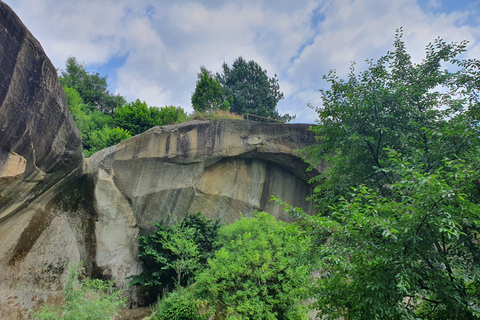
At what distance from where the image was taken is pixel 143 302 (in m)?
11.7

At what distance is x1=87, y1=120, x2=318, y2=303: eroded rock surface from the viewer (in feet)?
40.7

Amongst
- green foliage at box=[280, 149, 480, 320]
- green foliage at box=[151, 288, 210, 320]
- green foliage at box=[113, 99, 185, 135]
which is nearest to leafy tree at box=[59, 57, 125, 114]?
green foliage at box=[113, 99, 185, 135]

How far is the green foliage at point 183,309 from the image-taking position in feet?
26.1

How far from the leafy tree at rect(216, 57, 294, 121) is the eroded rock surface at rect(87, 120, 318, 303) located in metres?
9.52

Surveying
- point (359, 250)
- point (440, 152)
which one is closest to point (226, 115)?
point (440, 152)

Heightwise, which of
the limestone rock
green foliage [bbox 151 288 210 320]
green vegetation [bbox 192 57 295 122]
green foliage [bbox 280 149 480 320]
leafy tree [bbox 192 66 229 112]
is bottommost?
green foliage [bbox 151 288 210 320]

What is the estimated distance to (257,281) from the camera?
7922 mm

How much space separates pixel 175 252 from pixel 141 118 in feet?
36.9

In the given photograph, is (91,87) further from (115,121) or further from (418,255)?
(418,255)

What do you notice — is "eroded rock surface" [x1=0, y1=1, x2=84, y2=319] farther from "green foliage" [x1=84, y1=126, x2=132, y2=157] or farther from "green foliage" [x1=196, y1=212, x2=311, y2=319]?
"green foliage" [x1=196, y1=212, x2=311, y2=319]

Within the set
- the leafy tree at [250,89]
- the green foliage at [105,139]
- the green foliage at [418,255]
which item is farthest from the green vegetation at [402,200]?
the leafy tree at [250,89]

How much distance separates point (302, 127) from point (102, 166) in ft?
33.0

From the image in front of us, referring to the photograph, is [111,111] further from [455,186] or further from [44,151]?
[455,186]

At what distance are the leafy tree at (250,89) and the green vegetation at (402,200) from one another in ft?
56.7
